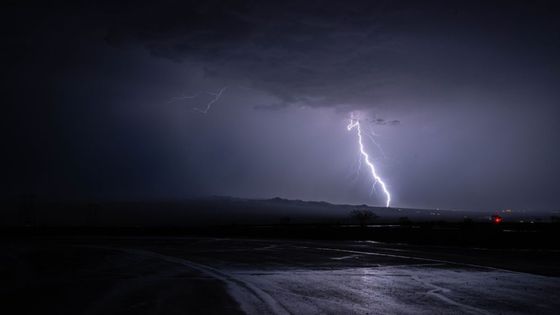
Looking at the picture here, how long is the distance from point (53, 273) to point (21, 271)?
1592 mm

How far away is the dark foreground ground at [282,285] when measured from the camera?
9.43 metres

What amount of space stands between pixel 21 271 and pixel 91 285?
16.9ft

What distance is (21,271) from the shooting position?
1609 centimetres

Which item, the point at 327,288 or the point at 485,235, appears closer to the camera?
the point at 327,288

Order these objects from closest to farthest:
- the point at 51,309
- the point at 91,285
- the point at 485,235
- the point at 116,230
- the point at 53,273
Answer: the point at 51,309
the point at 91,285
the point at 53,273
the point at 485,235
the point at 116,230

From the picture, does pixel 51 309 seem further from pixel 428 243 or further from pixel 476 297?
pixel 428 243

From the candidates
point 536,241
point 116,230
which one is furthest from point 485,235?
point 116,230

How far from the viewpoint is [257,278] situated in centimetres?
1388

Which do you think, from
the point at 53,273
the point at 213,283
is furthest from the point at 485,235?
the point at 53,273

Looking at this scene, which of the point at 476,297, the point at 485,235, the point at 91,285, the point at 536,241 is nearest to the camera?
the point at 476,297

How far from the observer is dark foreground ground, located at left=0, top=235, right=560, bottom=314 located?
9.43 meters

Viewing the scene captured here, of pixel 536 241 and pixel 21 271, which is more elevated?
pixel 536 241

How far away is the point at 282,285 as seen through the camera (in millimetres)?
12430

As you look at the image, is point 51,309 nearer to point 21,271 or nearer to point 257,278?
point 257,278
